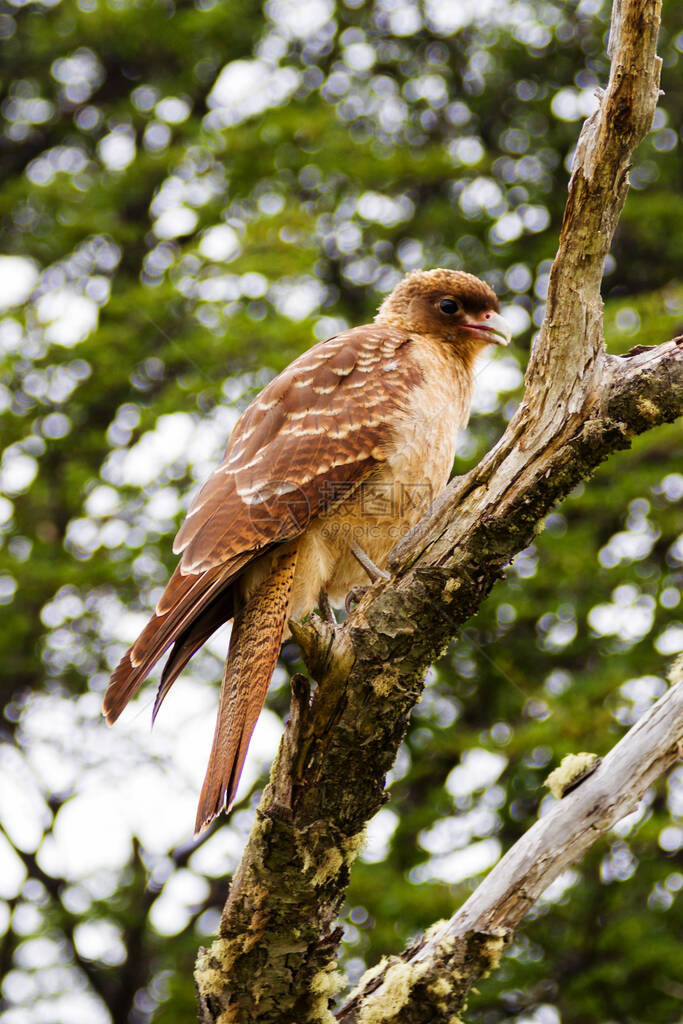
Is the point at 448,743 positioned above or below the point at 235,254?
below

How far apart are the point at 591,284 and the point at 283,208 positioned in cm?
689

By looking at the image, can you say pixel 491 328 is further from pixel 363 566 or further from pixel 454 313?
pixel 363 566

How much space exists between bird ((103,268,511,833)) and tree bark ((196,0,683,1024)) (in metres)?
0.35

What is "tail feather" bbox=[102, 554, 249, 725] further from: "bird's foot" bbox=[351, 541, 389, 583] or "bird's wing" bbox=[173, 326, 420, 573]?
"bird's foot" bbox=[351, 541, 389, 583]

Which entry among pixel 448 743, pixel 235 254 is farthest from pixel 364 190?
pixel 448 743

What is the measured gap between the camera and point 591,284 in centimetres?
319

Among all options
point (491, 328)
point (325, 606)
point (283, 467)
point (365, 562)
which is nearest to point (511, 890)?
point (365, 562)

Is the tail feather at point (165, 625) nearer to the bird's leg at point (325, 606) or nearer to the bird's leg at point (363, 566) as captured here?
the bird's leg at point (363, 566)

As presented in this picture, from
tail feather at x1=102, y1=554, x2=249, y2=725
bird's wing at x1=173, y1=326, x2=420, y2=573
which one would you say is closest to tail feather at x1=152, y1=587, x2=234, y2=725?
tail feather at x1=102, y1=554, x2=249, y2=725

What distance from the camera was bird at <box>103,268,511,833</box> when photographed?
375cm

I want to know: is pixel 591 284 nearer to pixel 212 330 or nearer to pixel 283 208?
pixel 212 330

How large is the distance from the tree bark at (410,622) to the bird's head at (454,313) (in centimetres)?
202

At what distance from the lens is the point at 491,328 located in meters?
5.25

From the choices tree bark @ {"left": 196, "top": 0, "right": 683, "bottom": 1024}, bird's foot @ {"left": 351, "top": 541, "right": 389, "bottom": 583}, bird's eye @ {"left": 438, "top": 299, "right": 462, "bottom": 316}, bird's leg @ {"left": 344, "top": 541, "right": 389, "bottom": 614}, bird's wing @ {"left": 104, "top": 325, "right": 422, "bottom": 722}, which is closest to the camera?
tree bark @ {"left": 196, "top": 0, "right": 683, "bottom": 1024}
